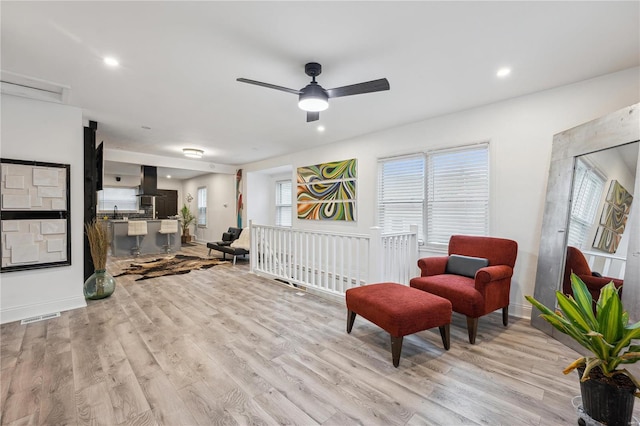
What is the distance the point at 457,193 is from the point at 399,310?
2.26 metres

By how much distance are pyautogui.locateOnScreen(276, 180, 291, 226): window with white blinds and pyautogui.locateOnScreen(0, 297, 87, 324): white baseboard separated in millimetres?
4692

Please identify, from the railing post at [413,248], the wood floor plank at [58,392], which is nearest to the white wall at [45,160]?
the wood floor plank at [58,392]

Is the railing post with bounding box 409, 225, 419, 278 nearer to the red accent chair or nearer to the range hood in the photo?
the red accent chair

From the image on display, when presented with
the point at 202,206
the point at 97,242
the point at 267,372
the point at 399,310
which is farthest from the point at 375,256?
the point at 202,206

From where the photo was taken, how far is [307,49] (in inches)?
91.4

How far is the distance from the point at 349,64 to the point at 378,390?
8.69 feet

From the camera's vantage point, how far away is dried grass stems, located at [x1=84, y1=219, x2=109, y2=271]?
366cm

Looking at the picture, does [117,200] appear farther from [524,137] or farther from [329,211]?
[524,137]

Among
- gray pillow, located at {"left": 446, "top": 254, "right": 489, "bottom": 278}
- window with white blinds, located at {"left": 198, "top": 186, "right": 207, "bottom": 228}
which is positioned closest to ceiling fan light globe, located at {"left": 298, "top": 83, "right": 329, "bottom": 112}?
gray pillow, located at {"left": 446, "top": 254, "right": 489, "bottom": 278}

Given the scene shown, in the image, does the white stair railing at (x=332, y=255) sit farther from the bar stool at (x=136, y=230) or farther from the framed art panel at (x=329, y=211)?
the bar stool at (x=136, y=230)

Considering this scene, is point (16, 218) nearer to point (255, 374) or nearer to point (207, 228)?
point (255, 374)

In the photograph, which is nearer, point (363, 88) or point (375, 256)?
point (363, 88)

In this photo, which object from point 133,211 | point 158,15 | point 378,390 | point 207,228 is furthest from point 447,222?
point 133,211

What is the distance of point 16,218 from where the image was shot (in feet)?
10.3
